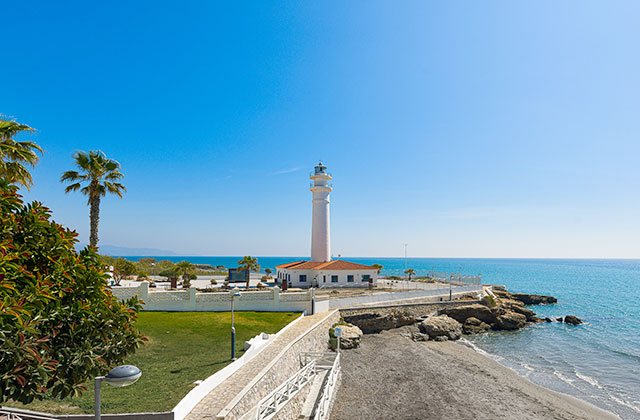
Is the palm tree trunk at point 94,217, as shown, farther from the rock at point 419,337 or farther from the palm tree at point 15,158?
the rock at point 419,337

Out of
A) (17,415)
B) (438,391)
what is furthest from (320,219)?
(17,415)

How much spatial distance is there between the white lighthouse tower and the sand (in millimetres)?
21588

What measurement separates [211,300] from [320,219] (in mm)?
23686

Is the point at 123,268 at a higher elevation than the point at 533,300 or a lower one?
higher

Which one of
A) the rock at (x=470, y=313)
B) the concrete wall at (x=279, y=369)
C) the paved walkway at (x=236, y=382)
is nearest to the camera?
the paved walkway at (x=236, y=382)

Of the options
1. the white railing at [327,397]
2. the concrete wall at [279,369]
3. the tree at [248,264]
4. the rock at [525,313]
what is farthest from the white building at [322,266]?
the white railing at [327,397]

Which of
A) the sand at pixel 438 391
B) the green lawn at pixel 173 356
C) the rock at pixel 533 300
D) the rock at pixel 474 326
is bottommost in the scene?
the rock at pixel 533 300

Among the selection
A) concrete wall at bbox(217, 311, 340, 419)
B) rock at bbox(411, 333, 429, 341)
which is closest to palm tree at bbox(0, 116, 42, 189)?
concrete wall at bbox(217, 311, 340, 419)

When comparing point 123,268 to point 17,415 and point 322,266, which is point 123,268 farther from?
point 17,415

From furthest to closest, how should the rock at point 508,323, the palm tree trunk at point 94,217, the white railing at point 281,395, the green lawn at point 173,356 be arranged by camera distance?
1. the rock at point 508,323
2. the palm tree trunk at point 94,217
3. the white railing at point 281,395
4. the green lawn at point 173,356

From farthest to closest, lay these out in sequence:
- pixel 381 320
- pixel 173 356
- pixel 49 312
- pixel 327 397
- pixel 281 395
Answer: pixel 381 320, pixel 173 356, pixel 327 397, pixel 281 395, pixel 49 312

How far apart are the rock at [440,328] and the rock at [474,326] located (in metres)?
1.74

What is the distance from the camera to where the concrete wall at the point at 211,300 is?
2736 centimetres

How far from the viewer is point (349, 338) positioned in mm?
28766
